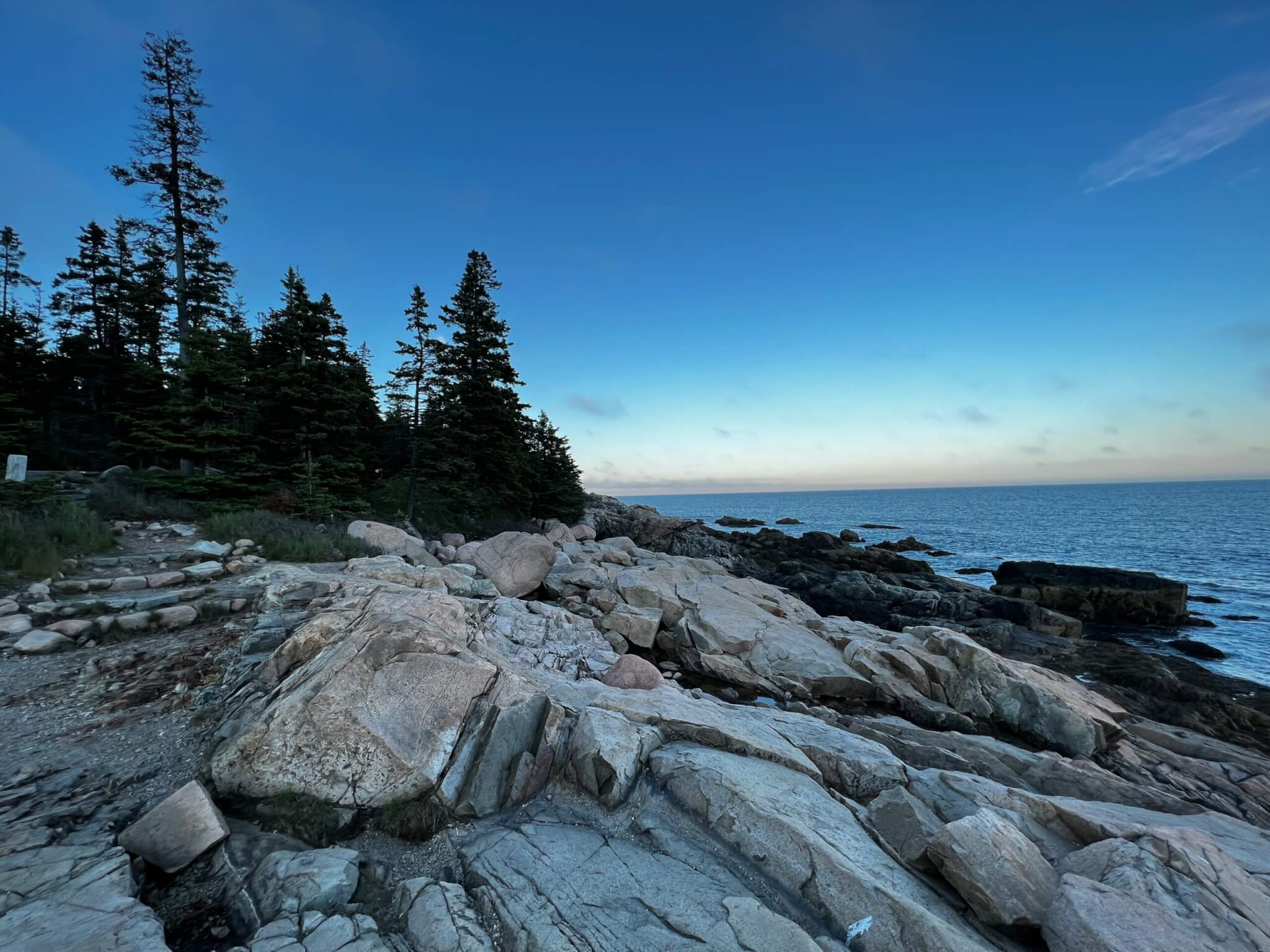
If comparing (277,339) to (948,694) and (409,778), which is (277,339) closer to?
(409,778)

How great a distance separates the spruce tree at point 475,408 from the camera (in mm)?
25578

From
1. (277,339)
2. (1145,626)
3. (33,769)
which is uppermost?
(277,339)

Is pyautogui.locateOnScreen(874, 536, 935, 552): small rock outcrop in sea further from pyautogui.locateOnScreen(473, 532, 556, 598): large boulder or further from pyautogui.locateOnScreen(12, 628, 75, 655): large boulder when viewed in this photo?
pyautogui.locateOnScreen(12, 628, 75, 655): large boulder

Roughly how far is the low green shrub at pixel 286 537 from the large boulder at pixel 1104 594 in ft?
106

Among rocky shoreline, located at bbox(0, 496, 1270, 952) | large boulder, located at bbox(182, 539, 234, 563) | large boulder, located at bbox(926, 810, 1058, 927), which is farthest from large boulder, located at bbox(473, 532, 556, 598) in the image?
large boulder, located at bbox(926, 810, 1058, 927)

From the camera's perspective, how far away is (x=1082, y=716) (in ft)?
35.8

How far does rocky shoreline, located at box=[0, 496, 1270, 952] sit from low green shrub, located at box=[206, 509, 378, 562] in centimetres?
277

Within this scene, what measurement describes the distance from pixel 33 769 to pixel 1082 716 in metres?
18.3

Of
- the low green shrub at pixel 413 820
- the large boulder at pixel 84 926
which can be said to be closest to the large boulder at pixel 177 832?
the large boulder at pixel 84 926

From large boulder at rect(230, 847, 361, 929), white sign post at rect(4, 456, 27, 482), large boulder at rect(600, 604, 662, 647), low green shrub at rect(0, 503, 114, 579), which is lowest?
large boulder at rect(600, 604, 662, 647)

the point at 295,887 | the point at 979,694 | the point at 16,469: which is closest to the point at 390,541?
the point at 16,469

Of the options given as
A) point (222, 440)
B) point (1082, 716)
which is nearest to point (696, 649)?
point (1082, 716)

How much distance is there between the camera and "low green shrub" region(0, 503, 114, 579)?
10.0m

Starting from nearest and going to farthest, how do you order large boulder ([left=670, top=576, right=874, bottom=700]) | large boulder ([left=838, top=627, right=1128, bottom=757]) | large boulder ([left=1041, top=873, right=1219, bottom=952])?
1. large boulder ([left=1041, top=873, right=1219, bottom=952])
2. large boulder ([left=838, top=627, right=1128, bottom=757])
3. large boulder ([left=670, top=576, right=874, bottom=700])
